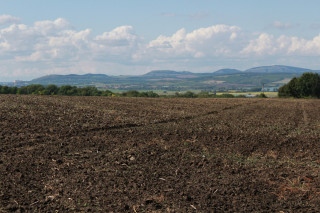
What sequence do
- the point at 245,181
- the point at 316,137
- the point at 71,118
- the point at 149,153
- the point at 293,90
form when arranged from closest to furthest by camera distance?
the point at 245,181, the point at 149,153, the point at 316,137, the point at 71,118, the point at 293,90

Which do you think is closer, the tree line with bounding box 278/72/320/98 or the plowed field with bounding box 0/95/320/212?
the plowed field with bounding box 0/95/320/212

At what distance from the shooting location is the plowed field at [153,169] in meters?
10.2

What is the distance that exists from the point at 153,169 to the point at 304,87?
120 m

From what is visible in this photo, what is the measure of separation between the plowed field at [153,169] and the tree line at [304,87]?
10637cm

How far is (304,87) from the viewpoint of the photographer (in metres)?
122

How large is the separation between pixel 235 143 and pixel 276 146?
2255 millimetres

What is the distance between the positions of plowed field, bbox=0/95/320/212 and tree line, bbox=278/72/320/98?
106 metres

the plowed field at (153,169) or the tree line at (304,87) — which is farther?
the tree line at (304,87)

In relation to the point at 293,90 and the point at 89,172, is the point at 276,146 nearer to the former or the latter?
the point at 89,172

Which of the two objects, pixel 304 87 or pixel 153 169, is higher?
pixel 304 87

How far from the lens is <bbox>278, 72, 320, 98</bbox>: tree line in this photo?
12231 cm

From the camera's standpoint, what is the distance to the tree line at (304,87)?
4815 inches

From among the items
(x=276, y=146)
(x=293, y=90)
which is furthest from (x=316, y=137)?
(x=293, y=90)

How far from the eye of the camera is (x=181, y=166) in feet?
47.2
